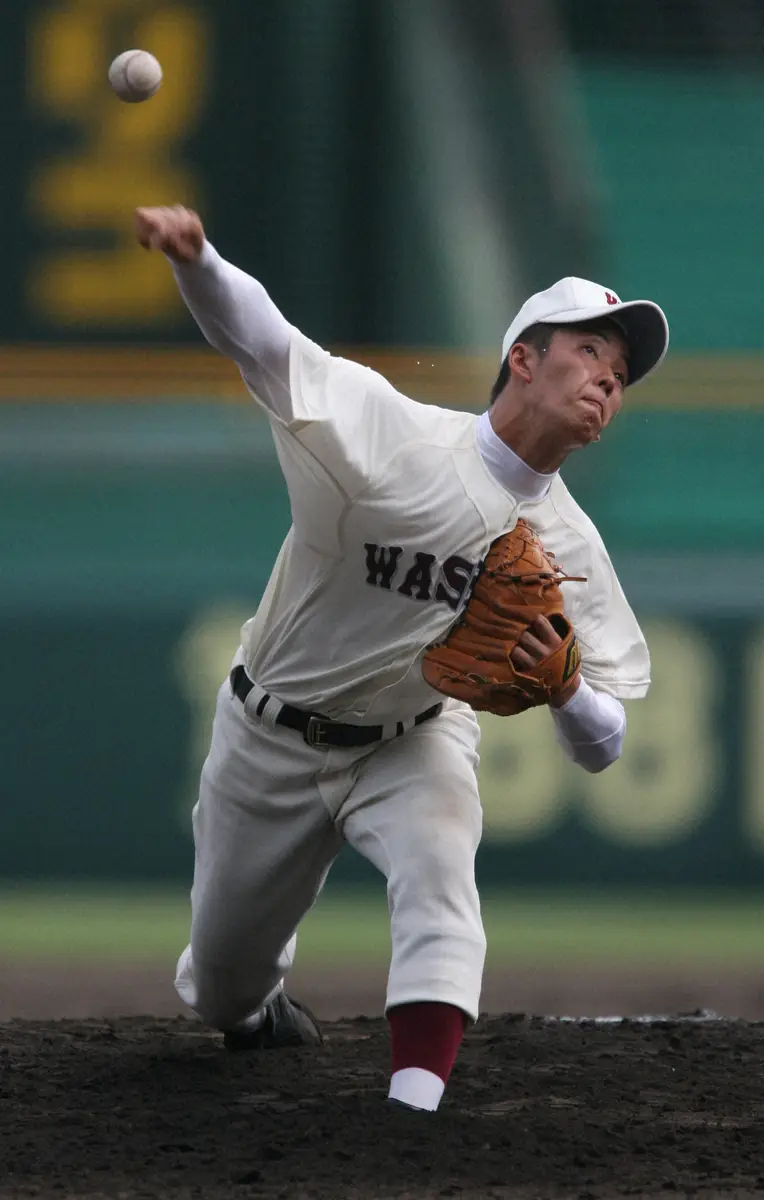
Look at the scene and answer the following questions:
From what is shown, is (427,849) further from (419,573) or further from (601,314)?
(601,314)

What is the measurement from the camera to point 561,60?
21.5 ft

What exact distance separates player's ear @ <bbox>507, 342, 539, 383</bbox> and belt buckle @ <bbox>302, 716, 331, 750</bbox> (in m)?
0.71

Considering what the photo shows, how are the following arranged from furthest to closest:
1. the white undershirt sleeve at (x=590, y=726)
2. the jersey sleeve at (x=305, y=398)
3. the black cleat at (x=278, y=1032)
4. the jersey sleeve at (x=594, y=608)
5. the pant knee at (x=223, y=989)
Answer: the black cleat at (x=278, y=1032), the pant knee at (x=223, y=989), the jersey sleeve at (x=594, y=608), the white undershirt sleeve at (x=590, y=726), the jersey sleeve at (x=305, y=398)

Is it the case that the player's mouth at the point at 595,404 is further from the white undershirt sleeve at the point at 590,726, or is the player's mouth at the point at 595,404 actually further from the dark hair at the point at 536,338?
the white undershirt sleeve at the point at 590,726

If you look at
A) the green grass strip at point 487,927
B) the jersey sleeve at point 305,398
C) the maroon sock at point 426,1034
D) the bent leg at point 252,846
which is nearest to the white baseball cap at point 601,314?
the jersey sleeve at point 305,398

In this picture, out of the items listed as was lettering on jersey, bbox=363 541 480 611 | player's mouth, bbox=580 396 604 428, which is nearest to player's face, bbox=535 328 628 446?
player's mouth, bbox=580 396 604 428

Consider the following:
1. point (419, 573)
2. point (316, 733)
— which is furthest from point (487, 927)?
point (419, 573)

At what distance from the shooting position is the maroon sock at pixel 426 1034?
3.66 m

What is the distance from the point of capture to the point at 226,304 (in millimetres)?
3459

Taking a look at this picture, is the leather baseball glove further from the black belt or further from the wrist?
the black belt

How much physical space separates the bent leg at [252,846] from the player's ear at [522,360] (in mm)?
773

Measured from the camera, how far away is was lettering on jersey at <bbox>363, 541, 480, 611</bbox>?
3.70m

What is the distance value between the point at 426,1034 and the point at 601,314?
124cm

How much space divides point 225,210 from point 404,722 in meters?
2.93
